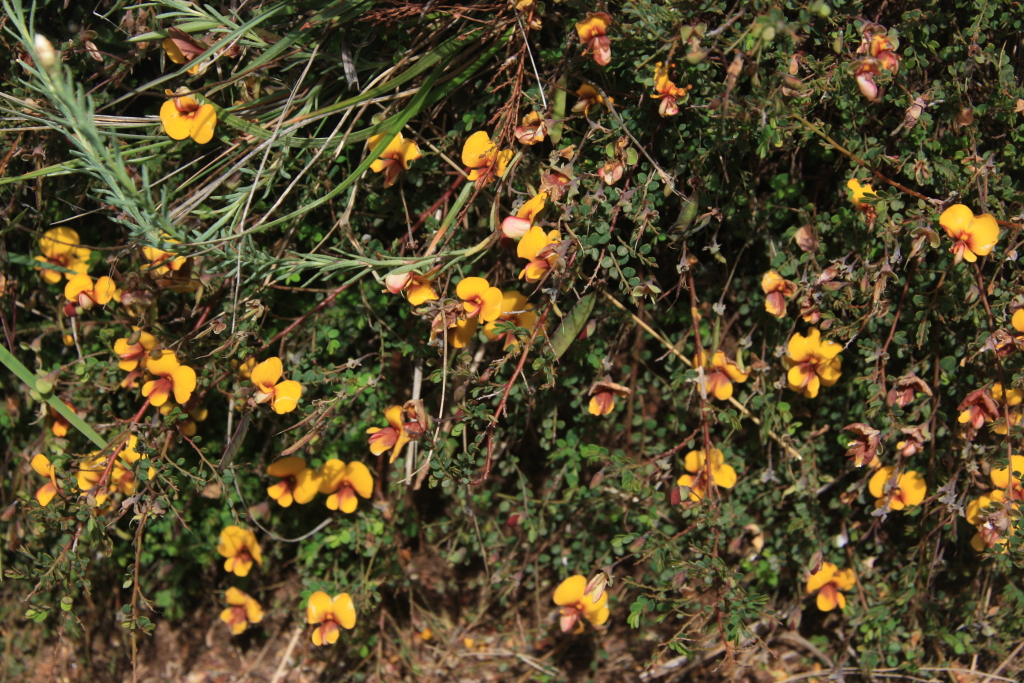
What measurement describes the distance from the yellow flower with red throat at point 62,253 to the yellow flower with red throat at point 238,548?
78 cm

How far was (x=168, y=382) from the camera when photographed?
1.75 m

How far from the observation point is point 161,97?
1.93 meters

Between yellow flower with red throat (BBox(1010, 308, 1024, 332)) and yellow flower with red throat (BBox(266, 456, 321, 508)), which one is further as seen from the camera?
yellow flower with red throat (BBox(266, 456, 321, 508))

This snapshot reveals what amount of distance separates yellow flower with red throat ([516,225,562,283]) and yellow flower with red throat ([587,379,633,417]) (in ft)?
1.15

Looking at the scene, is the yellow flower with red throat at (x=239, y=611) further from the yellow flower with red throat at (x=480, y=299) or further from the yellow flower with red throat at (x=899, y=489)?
the yellow flower with red throat at (x=899, y=489)

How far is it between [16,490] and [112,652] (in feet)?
1.85

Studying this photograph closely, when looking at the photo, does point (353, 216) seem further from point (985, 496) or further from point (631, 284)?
point (985, 496)

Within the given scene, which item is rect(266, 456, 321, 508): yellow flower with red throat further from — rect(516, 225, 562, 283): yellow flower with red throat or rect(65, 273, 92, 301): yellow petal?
rect(516, 225, 562, 283): yellow flower with red throat

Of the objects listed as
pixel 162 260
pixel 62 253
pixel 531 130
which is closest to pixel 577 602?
pixel 531 130

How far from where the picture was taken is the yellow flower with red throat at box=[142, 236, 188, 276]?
65.9 inches

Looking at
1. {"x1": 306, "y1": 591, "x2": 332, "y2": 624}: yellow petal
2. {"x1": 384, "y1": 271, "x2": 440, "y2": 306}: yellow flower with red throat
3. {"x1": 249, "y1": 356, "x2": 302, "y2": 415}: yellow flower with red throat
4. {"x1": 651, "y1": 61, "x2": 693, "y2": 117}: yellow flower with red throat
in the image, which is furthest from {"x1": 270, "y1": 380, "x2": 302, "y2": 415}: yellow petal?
{"x1": 651, "y1": 61, "x2": 693, "y2": 117}: yellow flower with red throat

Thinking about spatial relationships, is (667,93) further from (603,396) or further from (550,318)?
(603,396)

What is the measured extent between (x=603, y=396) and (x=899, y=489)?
29.4 inches

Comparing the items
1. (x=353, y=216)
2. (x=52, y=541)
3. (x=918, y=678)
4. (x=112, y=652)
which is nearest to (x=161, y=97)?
(x=353, y=216)
